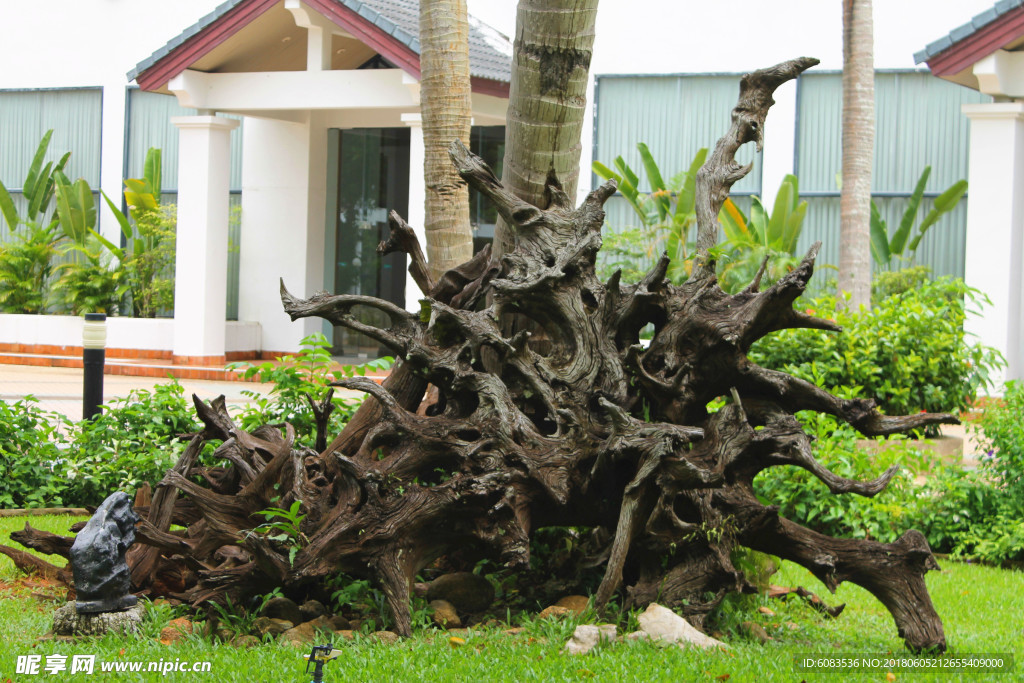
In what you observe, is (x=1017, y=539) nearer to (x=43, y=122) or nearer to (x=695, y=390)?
(x=695, y=390)

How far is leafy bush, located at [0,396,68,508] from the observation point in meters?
7.35

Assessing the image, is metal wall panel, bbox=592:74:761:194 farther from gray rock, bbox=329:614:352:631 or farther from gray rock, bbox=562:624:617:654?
gray rock, bbox=562:624:617:654

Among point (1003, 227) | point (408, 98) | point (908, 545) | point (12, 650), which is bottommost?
point (12, 650)

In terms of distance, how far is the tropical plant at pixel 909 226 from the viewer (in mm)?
16781

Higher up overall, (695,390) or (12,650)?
(695,390)

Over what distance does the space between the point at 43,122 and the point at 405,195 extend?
8.99m

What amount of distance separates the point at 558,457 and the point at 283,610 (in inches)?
52.0

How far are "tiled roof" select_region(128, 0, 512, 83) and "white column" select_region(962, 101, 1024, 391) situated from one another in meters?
6.52

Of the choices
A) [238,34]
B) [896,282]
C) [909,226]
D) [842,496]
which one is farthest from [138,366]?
[842,496]

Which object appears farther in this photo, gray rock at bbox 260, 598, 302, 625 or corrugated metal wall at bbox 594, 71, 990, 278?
corrugated metal wall at bbox 594, 71, 990, 278

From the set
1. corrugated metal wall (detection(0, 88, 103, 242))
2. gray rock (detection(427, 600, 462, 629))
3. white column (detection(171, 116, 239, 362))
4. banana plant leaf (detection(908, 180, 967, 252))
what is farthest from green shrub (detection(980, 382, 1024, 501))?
corrugated metal wall (detection(0, 88, 103, 242))

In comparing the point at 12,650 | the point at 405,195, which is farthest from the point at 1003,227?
the point at 12,650

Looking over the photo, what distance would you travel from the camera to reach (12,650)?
4.05 m

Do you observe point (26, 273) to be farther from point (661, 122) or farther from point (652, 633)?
point (652, 633)
